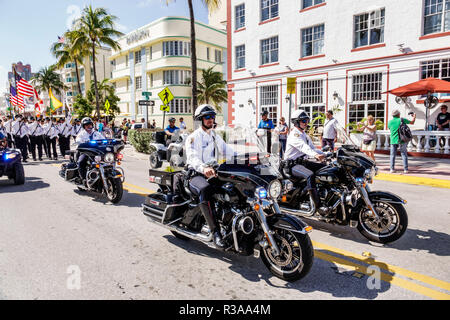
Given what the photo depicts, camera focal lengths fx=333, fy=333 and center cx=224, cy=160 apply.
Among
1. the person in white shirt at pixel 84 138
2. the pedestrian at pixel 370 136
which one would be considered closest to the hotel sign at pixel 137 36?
the pedestrian at pixel 370 136

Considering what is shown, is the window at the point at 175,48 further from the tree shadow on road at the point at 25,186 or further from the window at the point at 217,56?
the tree shadow on road at the point at 25,186

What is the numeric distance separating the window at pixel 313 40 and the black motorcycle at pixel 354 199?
17517 mm

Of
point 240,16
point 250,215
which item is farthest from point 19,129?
point 240,16

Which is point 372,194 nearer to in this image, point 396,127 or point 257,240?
point 257,240

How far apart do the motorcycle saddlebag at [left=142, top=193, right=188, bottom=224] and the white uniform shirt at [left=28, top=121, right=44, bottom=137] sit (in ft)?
44.4

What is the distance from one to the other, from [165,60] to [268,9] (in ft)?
56.9

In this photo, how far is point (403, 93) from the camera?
580 inches

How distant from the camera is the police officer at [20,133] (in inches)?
623

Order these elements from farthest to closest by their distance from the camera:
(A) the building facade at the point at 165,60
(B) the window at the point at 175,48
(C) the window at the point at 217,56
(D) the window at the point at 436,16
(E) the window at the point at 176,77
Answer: (C) the window at the point at 217,56 → (E) the window at the point at 176,77 → (B) the window at the point at 175,48 → (A) the building facade at the point at 165,60 → (D) the window at the point at 436,16

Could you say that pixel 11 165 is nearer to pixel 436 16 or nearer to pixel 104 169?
pixel 104 169
